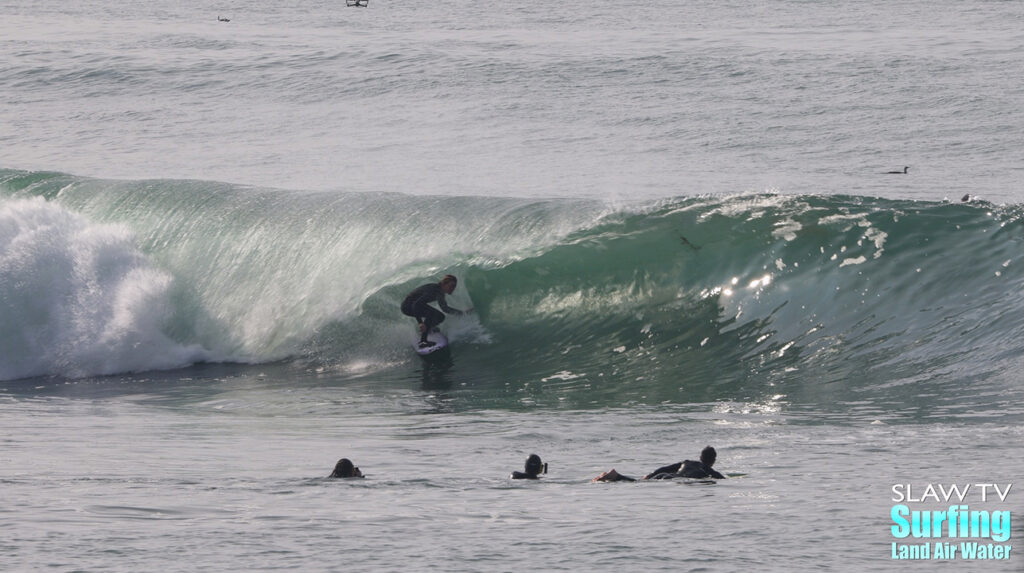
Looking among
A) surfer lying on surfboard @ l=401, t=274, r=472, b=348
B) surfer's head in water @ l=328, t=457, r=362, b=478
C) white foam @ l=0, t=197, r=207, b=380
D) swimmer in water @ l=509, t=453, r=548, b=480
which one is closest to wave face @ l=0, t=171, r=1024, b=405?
→ white foam @ l=0, t=197, r=207, b=380

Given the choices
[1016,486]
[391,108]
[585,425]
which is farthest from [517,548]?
[391,108]

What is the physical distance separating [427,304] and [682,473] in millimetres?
7043

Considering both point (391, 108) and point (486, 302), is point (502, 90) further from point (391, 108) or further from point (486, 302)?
point (486, 302)

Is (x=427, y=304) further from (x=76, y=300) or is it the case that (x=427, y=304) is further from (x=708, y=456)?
(x=708, y=456)

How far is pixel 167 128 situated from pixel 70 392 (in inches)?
760

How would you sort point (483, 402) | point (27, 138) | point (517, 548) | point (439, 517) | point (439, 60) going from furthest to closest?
point (439, 60), point (27, 138), point (483, 402), point (439, 517), point (517, 548)

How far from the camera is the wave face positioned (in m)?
13.5

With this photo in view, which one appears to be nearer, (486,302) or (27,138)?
(486,302)

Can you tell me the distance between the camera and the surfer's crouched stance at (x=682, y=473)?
8.58 meters

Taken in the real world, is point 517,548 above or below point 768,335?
below

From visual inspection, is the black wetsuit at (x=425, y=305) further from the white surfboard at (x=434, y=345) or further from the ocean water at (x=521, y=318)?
the ocean water at (x=521, y=318)

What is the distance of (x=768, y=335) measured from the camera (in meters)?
14.0

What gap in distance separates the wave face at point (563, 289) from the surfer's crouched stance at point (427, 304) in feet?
1.20

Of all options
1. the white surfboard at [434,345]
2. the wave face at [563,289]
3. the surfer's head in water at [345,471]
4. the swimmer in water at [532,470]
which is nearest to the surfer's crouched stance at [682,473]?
the swimmer in water at [532,470]
